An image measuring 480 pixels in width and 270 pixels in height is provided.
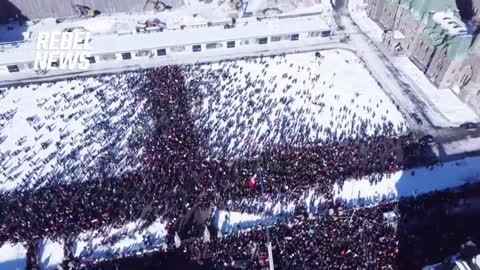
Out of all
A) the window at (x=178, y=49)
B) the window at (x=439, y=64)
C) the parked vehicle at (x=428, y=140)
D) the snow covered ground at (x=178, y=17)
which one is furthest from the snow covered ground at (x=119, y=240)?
the window at (x=439, y=64)

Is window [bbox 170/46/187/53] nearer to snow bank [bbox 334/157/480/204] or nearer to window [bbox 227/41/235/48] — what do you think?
window [bbox 227/41/235/48]

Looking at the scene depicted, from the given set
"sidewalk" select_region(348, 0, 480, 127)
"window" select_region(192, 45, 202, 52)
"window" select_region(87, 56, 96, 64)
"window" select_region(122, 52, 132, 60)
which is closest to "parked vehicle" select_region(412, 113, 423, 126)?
"sidewalk" select_region(348, 0, 480, 127)

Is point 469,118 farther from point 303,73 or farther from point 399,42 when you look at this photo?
point 303,73

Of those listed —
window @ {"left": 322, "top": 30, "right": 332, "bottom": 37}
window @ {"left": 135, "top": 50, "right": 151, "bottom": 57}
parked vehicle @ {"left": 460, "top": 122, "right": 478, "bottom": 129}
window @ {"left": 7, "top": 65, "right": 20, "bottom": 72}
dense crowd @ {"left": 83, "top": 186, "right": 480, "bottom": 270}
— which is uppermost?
window @ {"left": 322, "top": 30, "right": 332, "bottom": 37}

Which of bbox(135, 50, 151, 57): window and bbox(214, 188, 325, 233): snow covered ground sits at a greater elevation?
bbox(135, 50, 151, 57): window

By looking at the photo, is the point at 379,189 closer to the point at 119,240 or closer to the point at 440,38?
the point at 440,38

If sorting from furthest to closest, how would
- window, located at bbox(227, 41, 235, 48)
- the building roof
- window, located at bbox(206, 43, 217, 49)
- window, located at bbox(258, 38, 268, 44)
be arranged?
window, located at bbox(258, 38, 268, 44)
window, located at bbox(227, 41, 235, 48)
window, located at bbox(206, 43, 217, 49)
the building roof

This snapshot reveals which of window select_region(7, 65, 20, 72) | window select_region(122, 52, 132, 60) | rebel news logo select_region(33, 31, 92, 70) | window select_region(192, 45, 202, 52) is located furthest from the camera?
window select_region(192, 45, 202, 52)
